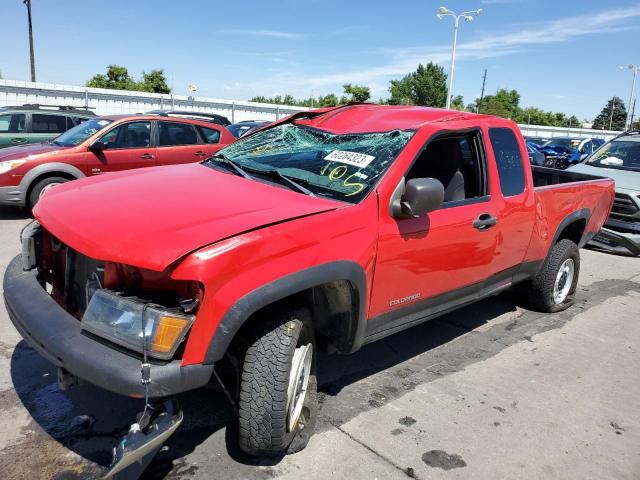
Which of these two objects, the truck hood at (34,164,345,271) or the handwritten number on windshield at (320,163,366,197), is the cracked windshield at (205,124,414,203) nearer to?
the handwritten number on windshield at (320,163,366,197)

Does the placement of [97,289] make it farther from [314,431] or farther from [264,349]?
[314,431]

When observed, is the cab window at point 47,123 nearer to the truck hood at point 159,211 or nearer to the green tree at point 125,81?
the truck hood at point 159,211

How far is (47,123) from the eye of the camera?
10562 mm

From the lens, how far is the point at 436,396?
345cm

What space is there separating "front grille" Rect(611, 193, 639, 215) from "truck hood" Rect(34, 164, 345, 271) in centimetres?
649

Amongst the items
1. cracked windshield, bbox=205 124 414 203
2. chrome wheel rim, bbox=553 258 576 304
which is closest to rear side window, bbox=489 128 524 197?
cracked windshield, bbox=205 124 414 203

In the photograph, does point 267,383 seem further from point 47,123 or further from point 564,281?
point 47,123

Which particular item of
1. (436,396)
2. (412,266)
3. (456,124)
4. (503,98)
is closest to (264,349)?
(412,266)

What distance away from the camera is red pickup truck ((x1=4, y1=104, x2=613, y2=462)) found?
221 centimetres

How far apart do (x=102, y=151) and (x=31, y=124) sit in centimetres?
344

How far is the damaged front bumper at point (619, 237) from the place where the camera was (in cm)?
712

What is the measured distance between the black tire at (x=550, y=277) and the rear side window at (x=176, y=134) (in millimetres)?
6310

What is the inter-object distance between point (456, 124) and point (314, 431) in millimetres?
2263

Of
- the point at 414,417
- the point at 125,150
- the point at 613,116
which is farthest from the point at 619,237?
the point at 613,116
